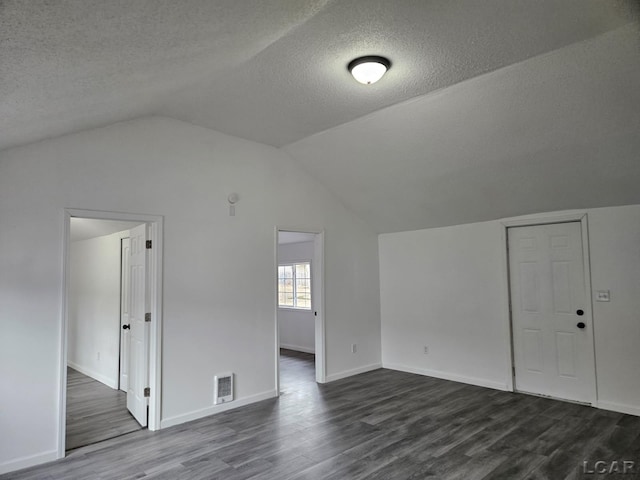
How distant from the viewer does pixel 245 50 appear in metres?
2.57

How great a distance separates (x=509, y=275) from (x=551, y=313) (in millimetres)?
649

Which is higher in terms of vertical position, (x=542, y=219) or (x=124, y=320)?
(x=542, y=219)

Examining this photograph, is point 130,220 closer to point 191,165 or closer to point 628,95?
point 191,165

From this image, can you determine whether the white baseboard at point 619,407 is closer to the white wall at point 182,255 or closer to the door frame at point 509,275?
the door frame at point 509,275

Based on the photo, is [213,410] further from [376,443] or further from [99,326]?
[99,326]

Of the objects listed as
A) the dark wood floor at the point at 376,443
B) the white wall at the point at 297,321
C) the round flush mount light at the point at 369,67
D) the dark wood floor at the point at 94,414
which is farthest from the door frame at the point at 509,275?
the dark wood floor at the point at 94,414

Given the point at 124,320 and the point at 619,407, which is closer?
the point at 619,407

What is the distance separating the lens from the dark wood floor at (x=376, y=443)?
3.03 meters

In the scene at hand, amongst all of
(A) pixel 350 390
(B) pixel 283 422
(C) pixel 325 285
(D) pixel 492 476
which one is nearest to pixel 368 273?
(C) pixel 325 285

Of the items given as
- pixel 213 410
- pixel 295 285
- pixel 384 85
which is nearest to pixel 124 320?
pixel 213 410

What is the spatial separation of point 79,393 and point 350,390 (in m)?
3.55

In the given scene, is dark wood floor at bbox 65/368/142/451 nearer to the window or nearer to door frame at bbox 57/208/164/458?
door frame at bbox 57/208/164/458

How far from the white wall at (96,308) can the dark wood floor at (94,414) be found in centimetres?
27

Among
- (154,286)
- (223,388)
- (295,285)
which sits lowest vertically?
(223,388)
